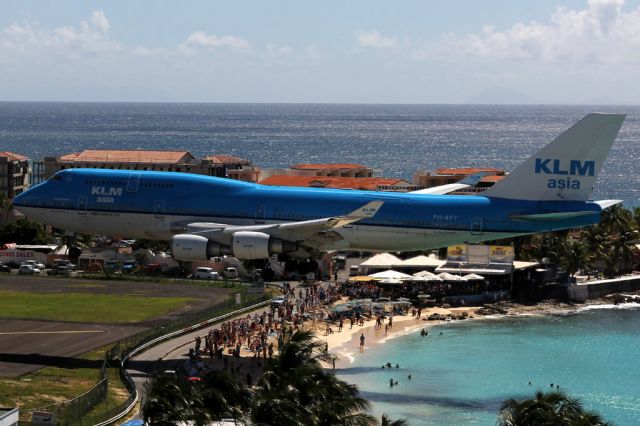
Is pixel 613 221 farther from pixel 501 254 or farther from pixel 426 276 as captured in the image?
pixel 426 276

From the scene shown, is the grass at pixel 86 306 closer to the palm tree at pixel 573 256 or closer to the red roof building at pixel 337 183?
the palm tree at pixel 573 256

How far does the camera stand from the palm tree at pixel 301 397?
138 ft

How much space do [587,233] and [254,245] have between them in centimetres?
6217

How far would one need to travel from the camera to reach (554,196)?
80125 millimetres

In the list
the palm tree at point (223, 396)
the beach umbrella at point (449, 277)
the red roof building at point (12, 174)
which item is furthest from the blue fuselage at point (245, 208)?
the red roof building at point (12, 174)

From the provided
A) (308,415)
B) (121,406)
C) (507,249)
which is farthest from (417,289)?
(308,415)

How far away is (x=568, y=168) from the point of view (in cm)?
8100

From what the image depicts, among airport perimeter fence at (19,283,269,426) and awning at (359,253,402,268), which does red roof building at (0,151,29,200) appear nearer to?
awning at (359,253,402,268)

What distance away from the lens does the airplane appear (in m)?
76.0

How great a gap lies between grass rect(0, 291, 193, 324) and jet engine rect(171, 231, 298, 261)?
13.7 metres

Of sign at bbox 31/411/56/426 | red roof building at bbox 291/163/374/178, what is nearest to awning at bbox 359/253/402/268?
red roof building at bbox 291/163/374/178

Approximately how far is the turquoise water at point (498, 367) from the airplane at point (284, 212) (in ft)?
34.2

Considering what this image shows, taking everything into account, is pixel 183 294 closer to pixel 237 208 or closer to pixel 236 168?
pixel 237 208

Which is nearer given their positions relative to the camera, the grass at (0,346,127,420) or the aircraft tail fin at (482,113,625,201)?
the grass at (0,346,127,420)
